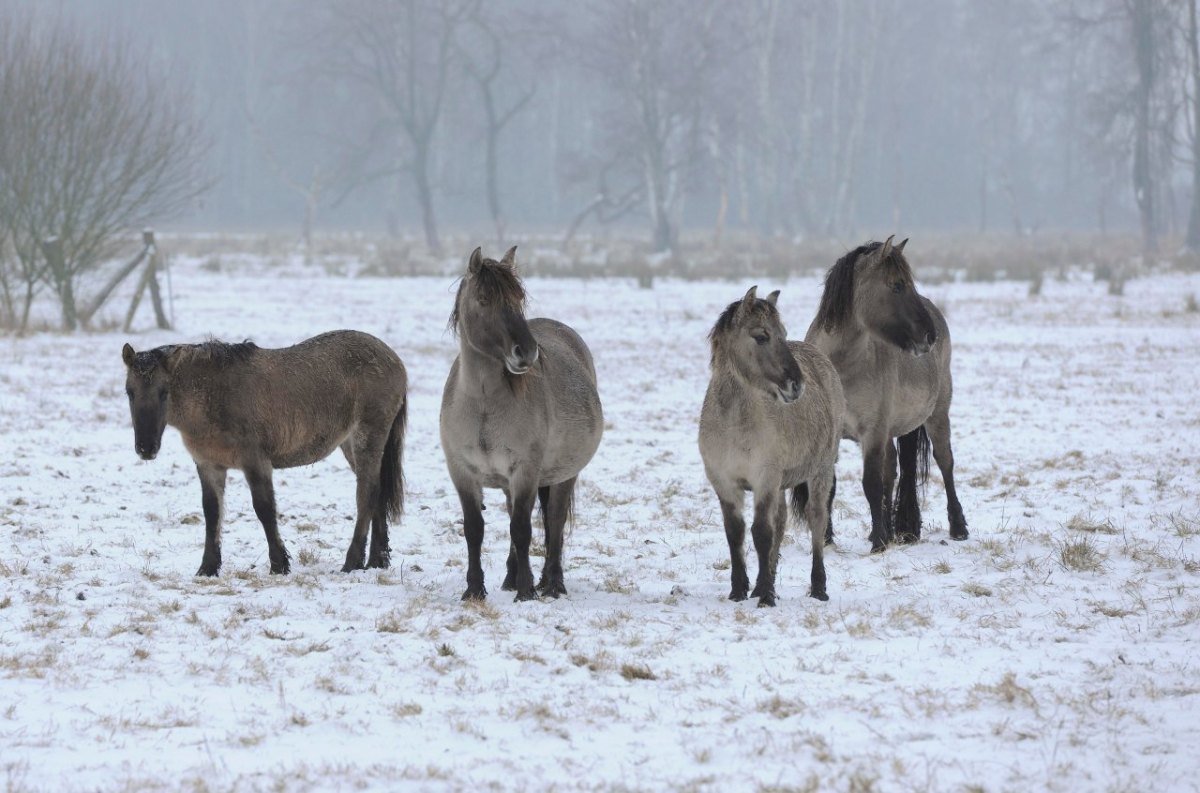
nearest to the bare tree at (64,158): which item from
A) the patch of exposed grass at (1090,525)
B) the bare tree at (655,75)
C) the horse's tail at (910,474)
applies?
the horse's tail at (910,474)

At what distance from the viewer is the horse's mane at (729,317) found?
22.4 ft

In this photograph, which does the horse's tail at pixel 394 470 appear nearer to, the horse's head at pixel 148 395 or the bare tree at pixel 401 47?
the horse's head at pixel 148 395

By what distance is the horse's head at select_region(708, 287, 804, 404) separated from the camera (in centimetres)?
657

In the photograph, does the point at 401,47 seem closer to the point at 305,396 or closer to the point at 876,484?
the point at 305,396

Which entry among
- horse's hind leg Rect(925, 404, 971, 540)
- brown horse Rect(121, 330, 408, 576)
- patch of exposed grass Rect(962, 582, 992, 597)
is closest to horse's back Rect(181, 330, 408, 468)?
brown horse Rect(121, 330, 408, 576)

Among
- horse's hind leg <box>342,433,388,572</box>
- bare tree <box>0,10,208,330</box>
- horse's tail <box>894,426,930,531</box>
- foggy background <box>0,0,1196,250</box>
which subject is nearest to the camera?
horse's hind leg <box>342,433,388,572</box>

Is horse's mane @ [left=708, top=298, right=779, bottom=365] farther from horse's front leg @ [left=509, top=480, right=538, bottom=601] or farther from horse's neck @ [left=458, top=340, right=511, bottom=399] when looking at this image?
horse's front leg @ [left=509, top=480, right=538, bottom=601]

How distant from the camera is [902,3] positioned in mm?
75375

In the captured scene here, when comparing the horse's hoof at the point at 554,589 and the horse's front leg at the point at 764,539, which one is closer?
the horse's front leg at the point at 764,539

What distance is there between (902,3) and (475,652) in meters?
75.9

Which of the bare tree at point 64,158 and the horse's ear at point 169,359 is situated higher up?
the bare tree at point 64,158

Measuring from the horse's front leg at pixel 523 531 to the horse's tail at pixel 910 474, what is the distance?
2.87 m

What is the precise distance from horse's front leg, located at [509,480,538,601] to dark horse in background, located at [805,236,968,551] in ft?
7.23

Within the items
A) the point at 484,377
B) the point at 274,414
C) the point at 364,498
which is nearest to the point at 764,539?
the point at 484,377
